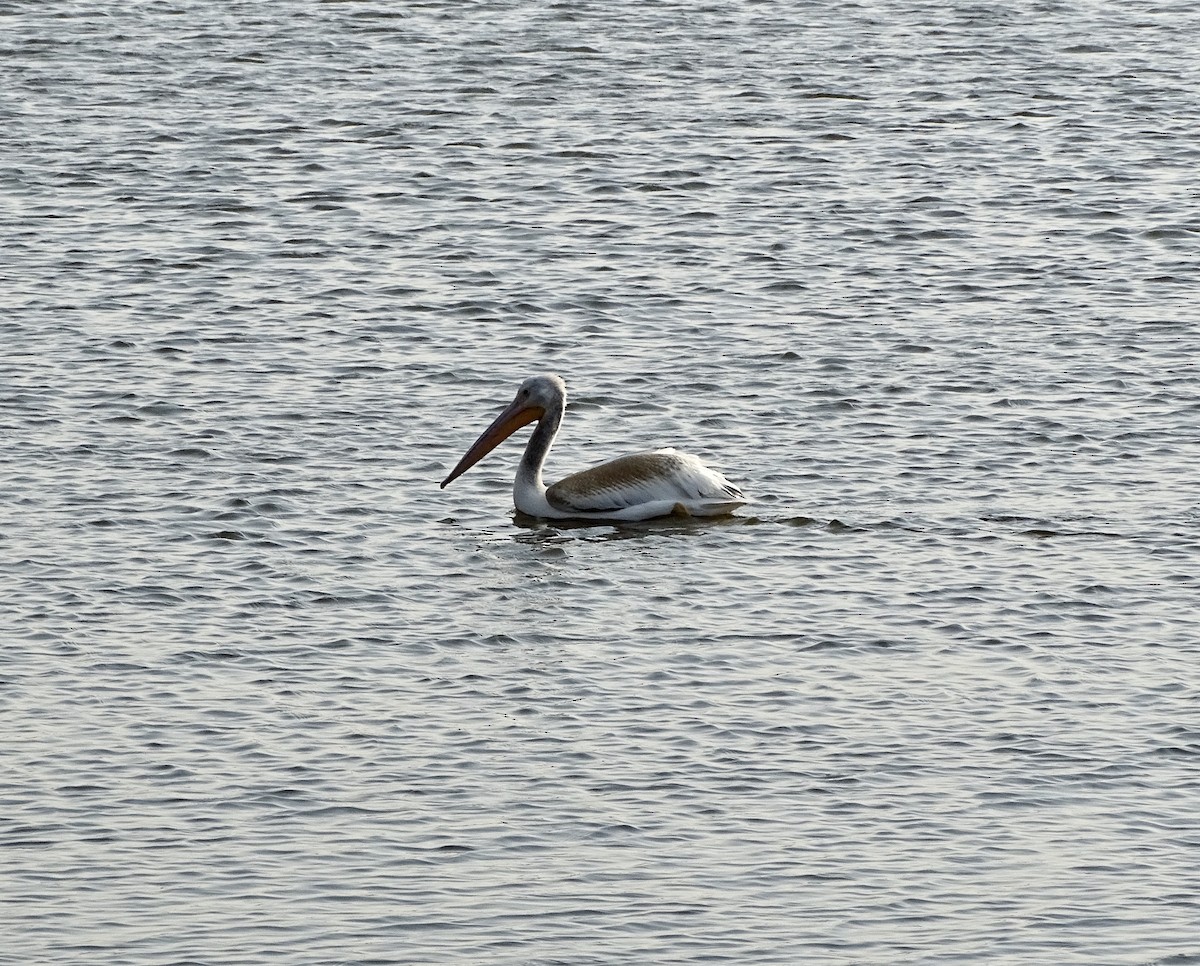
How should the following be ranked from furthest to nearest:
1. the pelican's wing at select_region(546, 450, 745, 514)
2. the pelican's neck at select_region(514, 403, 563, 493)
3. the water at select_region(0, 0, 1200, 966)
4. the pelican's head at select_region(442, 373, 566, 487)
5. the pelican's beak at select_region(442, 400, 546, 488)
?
the pelican's head at select_region(442, 373, 566, 487) < the pelican's beak at select_region(442, 400, 546, 488) < the pelican's neck at select_region(514, 403, 563, 493) < the pelican's wing at select_region(546, 450, 745, 514) < the water at select_region(0, 0, 1200, 966)

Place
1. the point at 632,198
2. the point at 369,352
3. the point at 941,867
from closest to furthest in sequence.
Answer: the point at 941,867
the point at 369,352
the point at 632,198

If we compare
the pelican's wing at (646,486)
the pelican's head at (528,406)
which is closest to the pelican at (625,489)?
the pelican's wing at (646,486)

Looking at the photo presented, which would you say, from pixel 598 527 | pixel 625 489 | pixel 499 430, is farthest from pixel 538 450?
pixel 625 489

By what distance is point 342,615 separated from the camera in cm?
1262

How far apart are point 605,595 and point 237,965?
15.6 ft

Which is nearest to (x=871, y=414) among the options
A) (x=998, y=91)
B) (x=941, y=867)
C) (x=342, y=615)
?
(x=342, y=615)

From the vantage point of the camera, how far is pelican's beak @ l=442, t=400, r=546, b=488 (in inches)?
595

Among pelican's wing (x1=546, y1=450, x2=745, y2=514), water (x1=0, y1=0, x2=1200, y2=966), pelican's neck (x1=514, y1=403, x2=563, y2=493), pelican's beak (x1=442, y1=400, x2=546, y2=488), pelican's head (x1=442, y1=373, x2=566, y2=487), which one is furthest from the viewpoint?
pelican's head (x1=442, y1=373, x2=566, y2=487)

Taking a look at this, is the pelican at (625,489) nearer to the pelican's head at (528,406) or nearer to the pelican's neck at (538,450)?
the pelican's neck at (538,450)

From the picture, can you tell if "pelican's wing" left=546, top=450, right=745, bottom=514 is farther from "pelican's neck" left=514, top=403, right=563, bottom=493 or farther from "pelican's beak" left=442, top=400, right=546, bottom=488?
"pelican's beak" left=442, top=400, right=546, bottom=488

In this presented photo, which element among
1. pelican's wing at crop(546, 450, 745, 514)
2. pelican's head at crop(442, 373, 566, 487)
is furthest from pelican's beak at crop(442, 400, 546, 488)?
pelican's wing at crop(546, 450, 745, 514)

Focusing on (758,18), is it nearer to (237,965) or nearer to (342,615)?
(342,615)

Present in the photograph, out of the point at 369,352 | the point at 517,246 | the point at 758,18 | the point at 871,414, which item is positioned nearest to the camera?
the point at 871,414

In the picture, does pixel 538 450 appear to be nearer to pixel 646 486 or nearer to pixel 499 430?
pixel 499 430
